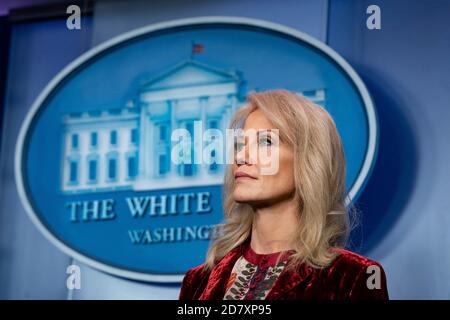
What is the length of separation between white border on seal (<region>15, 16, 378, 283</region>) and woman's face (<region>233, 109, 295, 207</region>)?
302mm

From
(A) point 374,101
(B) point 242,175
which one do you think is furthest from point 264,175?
(A) point 374,101

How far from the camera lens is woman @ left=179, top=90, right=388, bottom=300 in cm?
188

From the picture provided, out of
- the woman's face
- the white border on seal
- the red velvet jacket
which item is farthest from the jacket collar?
the white border on seal

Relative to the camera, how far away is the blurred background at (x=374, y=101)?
2254mm

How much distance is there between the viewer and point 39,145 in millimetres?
2559

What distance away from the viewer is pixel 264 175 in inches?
78.1

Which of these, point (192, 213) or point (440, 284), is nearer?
point (440, 284)

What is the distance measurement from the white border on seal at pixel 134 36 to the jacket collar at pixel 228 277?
38cm

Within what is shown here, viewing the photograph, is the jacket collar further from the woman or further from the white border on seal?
the white border on seal

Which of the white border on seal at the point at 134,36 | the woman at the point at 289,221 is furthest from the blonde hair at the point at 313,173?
the white border on seal at the point at 134,36
